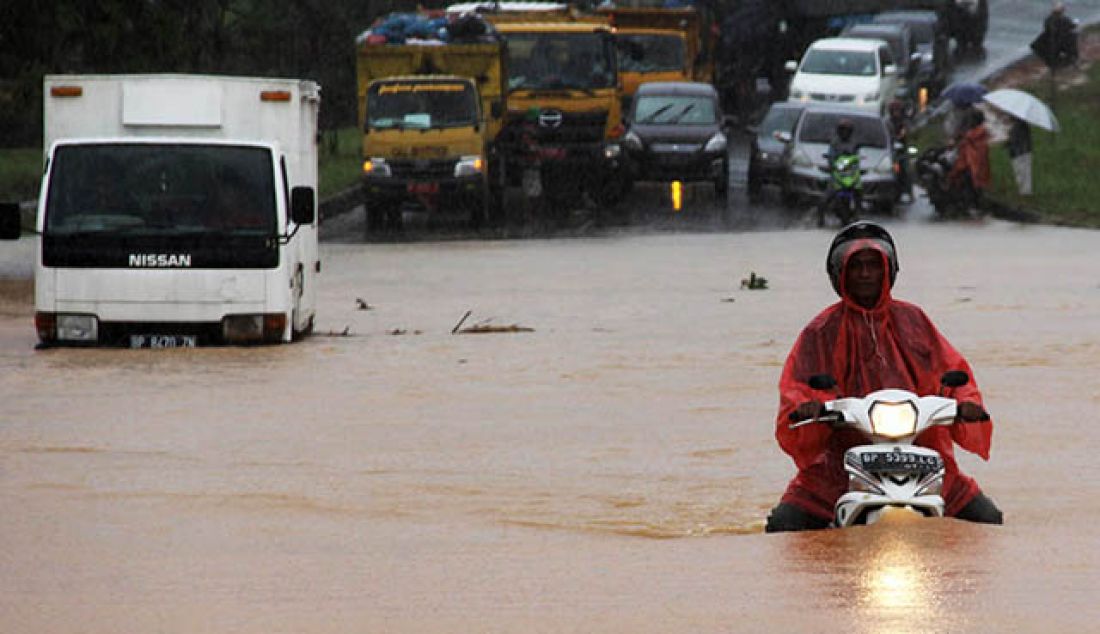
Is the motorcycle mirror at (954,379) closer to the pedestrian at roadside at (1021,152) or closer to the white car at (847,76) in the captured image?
the pedestrian at roadside at (1021,152)

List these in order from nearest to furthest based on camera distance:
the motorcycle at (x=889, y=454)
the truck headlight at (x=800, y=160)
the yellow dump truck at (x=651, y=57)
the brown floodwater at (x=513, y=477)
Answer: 1. the motorcycle at (x=889, y=454)
2. the brown floodwater at (x=513, y=477)
3. the truck headlight at (x=800, y=160)
4. the yellow dump truck at (x=651, y=57)

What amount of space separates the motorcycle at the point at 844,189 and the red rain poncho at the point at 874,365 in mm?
25187

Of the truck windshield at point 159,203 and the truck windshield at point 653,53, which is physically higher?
the truck windshield at point 159,203

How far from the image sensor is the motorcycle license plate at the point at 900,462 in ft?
28.2

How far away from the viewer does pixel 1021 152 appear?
37.7 meters

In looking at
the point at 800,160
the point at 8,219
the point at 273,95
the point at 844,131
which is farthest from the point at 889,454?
the point at 800,160

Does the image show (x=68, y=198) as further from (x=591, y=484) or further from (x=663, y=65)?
(x=663, y=65)

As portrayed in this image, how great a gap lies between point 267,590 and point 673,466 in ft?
15.5

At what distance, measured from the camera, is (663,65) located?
45906 millimetres

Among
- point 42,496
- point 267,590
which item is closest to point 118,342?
point 42,496

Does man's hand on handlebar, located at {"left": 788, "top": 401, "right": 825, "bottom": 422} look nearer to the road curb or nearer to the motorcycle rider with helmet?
the motorcycle rider with helmet

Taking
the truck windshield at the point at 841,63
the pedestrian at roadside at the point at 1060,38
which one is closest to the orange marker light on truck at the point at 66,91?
the pedestrian at roadside at the point at 1060,38

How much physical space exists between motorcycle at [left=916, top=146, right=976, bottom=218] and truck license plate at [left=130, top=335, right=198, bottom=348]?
764 inches

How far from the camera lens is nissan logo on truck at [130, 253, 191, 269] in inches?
726
